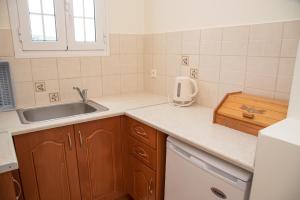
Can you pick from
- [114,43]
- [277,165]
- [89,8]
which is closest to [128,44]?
[114,43]

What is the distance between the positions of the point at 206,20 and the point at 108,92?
1119 millimetres

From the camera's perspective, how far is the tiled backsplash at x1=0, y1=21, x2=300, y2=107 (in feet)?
4.29

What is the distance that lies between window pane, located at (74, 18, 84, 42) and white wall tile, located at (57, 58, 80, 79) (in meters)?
0.19

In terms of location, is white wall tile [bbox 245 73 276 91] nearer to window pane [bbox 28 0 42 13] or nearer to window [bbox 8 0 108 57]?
window [bbox 8 0 108 57]

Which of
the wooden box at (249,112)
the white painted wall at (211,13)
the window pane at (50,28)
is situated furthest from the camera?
the window pane at (50,28)

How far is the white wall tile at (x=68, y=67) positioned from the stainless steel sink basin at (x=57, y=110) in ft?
0.84

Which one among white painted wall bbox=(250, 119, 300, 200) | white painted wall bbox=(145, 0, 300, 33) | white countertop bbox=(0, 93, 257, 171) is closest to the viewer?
white painted wall bbox=(250, 119, 300, 200)

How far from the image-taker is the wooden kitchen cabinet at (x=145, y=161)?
1.46 metres

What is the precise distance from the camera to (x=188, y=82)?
67.8 inches

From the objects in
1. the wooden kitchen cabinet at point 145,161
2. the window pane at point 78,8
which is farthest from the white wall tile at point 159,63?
the window pane at point 78,8

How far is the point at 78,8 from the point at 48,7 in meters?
0.24

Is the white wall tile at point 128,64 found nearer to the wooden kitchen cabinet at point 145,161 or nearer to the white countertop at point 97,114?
the white countertop at point 97,114

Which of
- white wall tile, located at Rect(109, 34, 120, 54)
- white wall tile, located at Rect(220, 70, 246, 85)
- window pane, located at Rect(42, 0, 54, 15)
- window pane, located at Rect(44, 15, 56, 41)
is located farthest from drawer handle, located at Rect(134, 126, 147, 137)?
window pane, located at Rect(42, 0, 54, 15)

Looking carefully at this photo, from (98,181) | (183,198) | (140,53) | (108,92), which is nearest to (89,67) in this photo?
(108,92)
